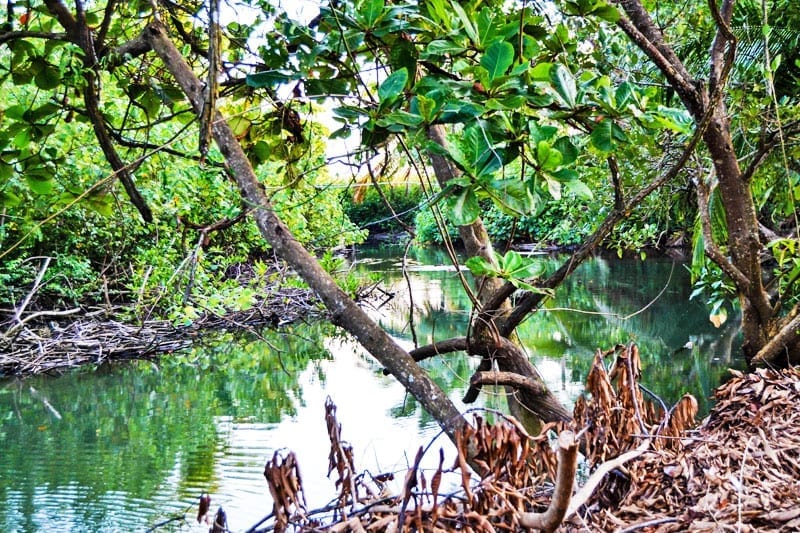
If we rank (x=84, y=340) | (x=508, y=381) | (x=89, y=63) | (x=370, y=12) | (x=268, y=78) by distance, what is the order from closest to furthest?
(x=370, y=12)
(x=268, y=78)
(x=89, y=63)
(x=508, y=381)
(x=84, y=340)

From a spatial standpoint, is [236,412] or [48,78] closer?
[48,78]

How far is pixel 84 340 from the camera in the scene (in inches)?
248

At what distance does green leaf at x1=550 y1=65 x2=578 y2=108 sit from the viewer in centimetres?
137

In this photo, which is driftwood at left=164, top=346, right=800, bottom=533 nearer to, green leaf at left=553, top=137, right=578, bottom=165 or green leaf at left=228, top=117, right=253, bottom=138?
green leaf at left=553, top=137, right=578, bottom=165

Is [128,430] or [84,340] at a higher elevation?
[84,340]

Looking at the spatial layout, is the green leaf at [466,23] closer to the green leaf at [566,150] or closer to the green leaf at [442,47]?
the green leaf at [442,47]

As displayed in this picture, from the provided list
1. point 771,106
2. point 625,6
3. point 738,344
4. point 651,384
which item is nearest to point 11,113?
point 625,6

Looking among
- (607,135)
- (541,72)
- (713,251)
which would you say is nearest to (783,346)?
(713,251)

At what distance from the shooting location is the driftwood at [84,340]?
583 centimetres

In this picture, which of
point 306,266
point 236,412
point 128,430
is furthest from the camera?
point 236,412

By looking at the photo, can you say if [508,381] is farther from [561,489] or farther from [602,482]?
[561,489]

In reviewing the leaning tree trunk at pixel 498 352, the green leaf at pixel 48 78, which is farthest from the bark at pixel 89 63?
the leaning tree trunk at pixel 498 352

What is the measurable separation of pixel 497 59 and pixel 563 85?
22 cm

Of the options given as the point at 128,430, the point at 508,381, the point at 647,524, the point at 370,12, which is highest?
the point at 370,12
